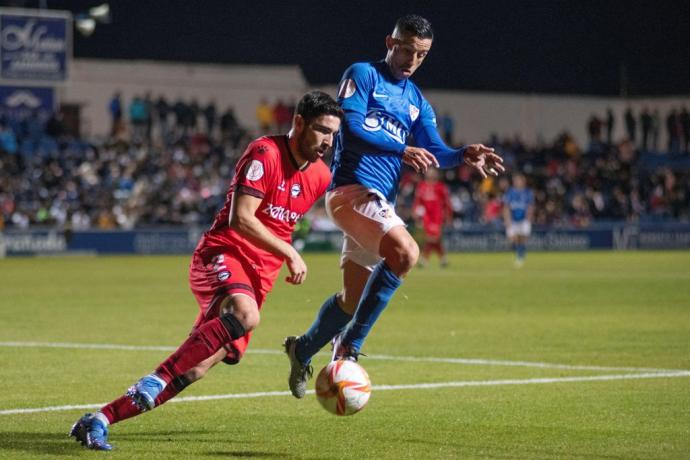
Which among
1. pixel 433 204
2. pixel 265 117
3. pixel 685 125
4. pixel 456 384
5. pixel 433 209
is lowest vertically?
pixel 265 117

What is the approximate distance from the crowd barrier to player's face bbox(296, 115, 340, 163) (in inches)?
1186

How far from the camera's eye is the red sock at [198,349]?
6914 millimetres

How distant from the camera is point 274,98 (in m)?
50.4

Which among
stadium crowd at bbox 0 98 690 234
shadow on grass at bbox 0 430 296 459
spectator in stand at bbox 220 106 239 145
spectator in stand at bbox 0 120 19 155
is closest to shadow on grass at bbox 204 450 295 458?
shadow on grass at bbox 0 430 296 459

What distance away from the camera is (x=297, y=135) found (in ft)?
24.3

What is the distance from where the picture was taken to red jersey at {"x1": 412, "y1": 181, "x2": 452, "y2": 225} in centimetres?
3108

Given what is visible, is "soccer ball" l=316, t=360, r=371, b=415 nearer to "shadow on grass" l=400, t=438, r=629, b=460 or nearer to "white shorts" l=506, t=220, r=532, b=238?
"shadow on grass" l=400, t=438, r=629, b=460

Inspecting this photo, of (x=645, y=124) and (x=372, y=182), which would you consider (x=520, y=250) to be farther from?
(x=372, y=182)

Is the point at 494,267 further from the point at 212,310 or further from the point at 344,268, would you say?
the point at 212,310

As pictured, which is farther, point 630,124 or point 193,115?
point 630,124

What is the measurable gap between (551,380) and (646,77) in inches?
1789

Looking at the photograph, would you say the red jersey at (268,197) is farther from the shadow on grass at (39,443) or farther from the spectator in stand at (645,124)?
the spectator in stand at (645,124)

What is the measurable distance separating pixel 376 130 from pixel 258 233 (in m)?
2.12

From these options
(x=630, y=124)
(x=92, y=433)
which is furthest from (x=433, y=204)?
(x=92, y=433)
